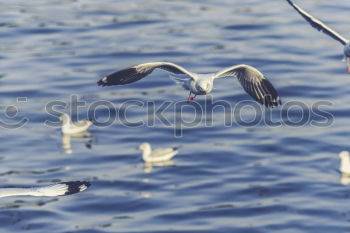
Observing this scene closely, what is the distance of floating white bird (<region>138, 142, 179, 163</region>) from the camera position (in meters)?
28.5

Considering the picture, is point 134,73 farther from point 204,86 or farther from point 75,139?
point 75,139

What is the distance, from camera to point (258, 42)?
3928 cm

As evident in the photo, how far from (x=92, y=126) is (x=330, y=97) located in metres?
6.91

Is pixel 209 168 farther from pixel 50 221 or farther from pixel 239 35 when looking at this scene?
pixel 239 35

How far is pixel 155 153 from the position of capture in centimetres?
2856

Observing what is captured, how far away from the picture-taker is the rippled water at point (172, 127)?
86.0ft

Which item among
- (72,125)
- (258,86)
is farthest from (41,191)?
(72,125)

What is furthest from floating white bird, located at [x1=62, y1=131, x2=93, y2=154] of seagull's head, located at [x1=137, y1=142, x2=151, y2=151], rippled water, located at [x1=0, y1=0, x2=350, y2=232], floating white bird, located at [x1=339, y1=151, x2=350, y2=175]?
floating white bird, located at [x1=339, y1=151, x2=350, y2=175]

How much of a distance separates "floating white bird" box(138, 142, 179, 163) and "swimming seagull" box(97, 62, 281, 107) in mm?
3688

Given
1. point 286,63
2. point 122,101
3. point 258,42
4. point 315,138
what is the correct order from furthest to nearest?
1. point 258,42
2. point 286,63
3. point 122,101
4. point 315,138

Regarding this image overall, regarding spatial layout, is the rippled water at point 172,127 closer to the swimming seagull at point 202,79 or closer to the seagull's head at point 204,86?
the swimming seagull at point 202,79

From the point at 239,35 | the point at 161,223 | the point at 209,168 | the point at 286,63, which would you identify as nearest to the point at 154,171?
the point at 209,168

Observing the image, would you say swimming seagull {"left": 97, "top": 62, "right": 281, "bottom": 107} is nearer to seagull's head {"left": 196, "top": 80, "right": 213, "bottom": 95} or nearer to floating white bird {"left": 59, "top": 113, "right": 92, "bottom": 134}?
seagull's head {"left": 196, "top": 80, "right": 213, "bottom": 95}

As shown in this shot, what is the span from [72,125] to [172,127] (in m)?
2.75
